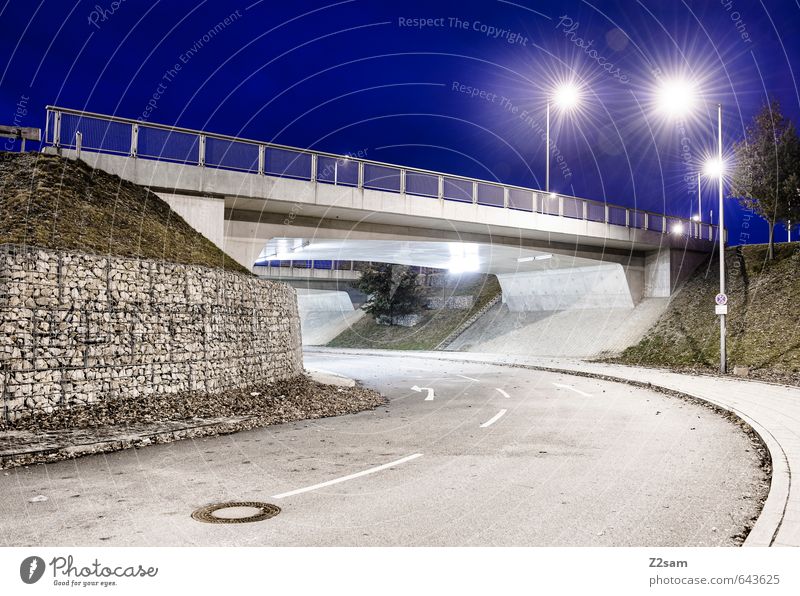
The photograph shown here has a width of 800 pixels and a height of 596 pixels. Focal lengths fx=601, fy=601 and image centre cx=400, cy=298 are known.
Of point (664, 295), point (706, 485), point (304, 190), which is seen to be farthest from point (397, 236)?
point (706, 485)

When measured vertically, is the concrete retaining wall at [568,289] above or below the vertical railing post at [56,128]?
below

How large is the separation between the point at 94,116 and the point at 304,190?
6.70 m

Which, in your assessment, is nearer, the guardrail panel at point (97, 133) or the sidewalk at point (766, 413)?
the sidewalk at point (766, 413)

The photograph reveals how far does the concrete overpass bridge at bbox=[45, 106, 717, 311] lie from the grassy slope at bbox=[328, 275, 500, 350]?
7570mm

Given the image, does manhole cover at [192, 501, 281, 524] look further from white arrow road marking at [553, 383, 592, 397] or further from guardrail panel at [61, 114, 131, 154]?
guardrail panel at [61, 114, 131, 154]

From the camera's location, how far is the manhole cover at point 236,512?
17.0 ft

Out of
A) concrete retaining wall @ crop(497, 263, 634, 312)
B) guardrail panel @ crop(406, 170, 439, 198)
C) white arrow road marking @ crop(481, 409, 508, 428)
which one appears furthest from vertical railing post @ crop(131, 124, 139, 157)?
concrete retaining wall @ crop(497, 263, 634, 312)

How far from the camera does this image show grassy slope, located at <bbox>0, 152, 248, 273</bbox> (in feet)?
42.5

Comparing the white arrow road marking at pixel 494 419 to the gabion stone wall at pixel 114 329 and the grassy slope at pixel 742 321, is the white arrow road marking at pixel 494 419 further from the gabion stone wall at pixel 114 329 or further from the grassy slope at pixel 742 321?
the grassy slope at pixel 742 321

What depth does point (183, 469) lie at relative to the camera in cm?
741

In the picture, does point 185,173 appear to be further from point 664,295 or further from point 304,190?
point 664,295

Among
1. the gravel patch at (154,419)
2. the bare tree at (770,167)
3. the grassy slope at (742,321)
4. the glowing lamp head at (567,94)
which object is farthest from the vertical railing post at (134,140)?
the bare tree at (770,167)

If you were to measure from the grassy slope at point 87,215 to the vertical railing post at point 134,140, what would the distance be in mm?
972

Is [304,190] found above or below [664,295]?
above
